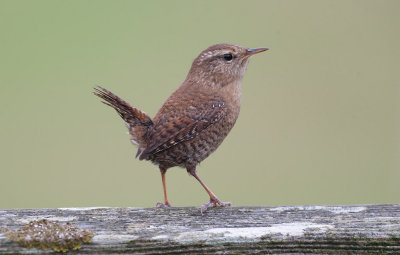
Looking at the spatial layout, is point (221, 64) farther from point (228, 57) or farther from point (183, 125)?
point (183, 125)

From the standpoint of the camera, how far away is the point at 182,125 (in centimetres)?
413

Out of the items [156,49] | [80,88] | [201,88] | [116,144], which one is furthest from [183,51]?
[201,88]

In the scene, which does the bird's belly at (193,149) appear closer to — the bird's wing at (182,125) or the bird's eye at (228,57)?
the bird's wing at (182,125)

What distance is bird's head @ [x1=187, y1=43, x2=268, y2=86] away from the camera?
467 cm

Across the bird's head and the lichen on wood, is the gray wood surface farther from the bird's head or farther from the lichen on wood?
the bird's head

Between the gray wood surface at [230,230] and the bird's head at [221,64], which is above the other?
the bird's head at [221,64]

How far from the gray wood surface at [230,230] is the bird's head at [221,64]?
2264mm

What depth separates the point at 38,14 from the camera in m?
10.7

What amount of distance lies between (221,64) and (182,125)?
785 millimetres

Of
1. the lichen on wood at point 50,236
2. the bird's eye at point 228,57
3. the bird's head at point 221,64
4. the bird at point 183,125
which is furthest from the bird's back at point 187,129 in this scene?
the lichen on wood at point 50,236

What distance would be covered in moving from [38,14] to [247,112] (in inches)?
168

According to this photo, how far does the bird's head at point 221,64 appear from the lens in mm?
4668

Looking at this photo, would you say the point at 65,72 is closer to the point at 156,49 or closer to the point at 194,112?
the point at 156,49

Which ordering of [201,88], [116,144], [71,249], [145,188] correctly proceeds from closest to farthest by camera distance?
1. [71,249]
2. [201,88]
3. [145,188]
4. [116,144]
